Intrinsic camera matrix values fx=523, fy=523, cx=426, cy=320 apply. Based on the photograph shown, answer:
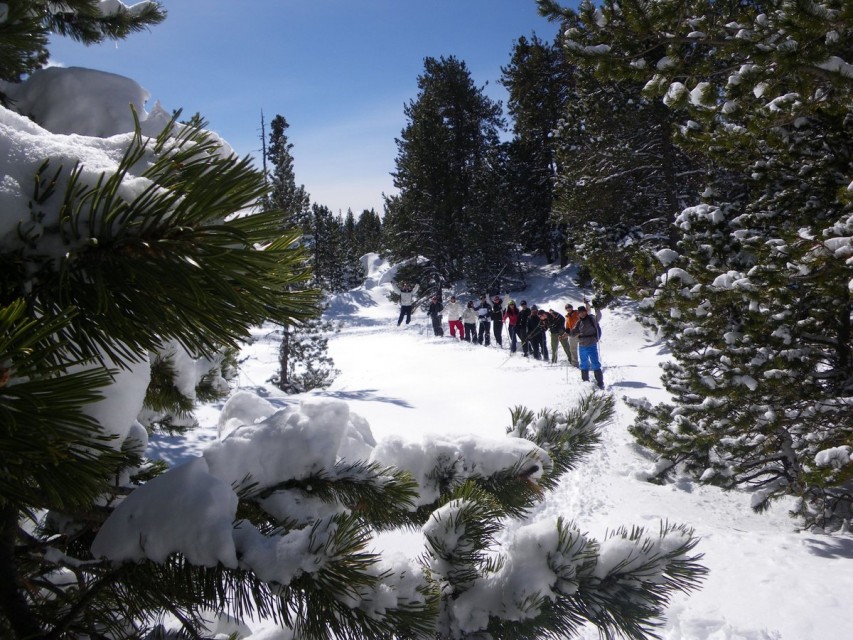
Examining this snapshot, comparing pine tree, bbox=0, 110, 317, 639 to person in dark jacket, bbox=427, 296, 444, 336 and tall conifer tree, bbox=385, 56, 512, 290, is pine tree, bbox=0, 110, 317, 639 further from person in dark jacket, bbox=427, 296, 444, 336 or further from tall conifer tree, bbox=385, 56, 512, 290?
tall conifer tree, bbox=385, 56, 512, 290

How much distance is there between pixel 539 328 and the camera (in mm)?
16797

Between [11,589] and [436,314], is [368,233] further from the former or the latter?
[11,589]

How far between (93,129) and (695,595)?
574cm

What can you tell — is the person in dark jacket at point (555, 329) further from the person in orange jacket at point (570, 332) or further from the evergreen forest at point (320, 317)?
the evergreen forest at point (320, 317)

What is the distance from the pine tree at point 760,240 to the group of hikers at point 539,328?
13.6 feet

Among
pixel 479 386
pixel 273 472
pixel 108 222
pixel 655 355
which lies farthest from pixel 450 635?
pixel 655 355

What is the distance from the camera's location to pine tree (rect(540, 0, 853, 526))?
13.0 ft

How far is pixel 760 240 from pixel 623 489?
14.2ft

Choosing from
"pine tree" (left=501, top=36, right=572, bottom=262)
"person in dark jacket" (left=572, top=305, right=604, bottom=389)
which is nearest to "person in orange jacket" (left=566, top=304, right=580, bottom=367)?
"person in dark jacket" (left=572, top=305, right=604, bottom=389)

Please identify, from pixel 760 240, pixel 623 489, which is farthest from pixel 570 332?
pixel 760 240

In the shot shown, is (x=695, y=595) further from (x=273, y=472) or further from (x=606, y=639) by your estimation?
(x=273, y=472)

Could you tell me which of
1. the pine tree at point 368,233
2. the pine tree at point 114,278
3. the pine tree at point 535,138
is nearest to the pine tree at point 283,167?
the pine tree at point 535,138

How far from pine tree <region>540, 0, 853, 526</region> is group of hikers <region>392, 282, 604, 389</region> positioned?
4.15m

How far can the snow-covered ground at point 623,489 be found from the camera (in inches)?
180
